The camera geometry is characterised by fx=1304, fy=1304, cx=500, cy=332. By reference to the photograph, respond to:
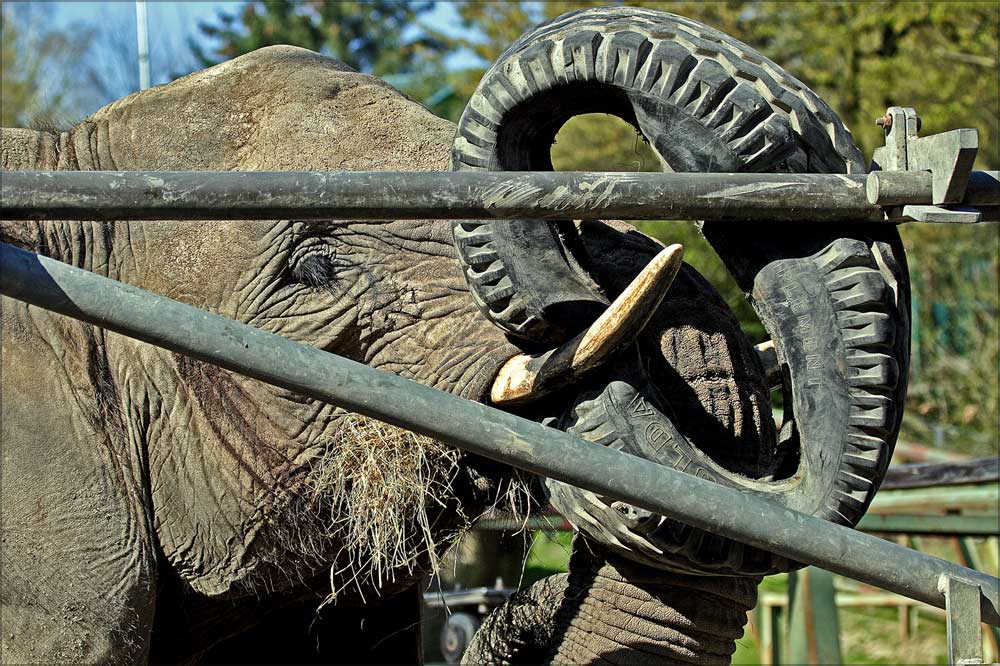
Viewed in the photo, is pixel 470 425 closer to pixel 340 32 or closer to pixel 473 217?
pixel 473 217

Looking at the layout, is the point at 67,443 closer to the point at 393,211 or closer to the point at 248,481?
the point at 248,481

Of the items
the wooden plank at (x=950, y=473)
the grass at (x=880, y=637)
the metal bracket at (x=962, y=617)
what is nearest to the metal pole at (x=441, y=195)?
the metal bracket at (x=962, y=617)

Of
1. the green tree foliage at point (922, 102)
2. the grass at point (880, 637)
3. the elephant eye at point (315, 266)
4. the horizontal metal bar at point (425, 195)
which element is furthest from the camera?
the green tree foliage at point (922, 102)

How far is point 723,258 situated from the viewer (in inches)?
100

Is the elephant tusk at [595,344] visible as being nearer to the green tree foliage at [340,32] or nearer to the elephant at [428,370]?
the elephant at [428,370]

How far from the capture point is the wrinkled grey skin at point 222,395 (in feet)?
9.75

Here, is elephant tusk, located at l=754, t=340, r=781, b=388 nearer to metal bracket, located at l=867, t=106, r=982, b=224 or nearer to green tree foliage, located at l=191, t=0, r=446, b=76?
metal bracket, located at l=867, t=106, r=982, b=224

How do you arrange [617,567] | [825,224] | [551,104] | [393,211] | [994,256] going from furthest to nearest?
[994,256] → [617,567] → [551,104] → [825,224] → [393,211]

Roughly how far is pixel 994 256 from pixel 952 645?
14.1m

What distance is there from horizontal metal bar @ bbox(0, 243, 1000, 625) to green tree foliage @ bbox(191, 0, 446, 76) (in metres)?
20.9

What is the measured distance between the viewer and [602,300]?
2682 millimetres

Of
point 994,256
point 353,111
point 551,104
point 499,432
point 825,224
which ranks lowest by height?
point 499,432

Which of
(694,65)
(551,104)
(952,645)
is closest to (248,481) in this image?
(551,104)

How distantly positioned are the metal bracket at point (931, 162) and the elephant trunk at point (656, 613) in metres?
1.03
